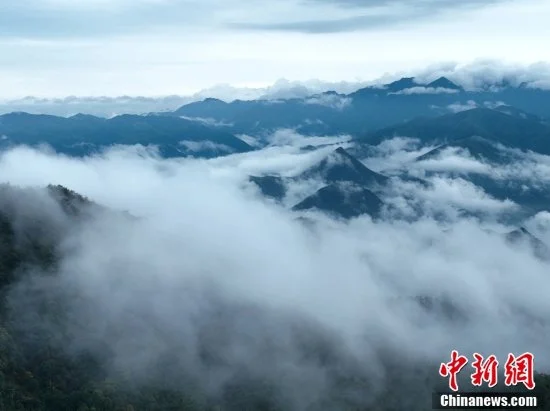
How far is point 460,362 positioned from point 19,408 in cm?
13309

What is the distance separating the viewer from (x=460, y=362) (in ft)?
640

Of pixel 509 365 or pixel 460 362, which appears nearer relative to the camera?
pixel 509 365

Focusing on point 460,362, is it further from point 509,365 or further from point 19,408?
point 19,408

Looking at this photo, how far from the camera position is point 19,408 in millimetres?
196500

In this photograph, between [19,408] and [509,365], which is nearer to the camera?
[509,365]

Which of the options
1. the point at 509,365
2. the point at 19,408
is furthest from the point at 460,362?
the point at 19,408

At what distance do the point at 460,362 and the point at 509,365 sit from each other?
75.1 feet

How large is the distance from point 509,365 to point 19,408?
142 metres
